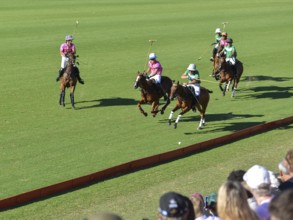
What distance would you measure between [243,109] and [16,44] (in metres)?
16.2

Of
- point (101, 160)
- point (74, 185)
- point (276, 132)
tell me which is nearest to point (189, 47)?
point (276, 132)

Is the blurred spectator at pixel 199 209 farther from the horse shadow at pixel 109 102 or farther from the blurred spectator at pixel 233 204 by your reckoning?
the horse shadow at pixel 109 102

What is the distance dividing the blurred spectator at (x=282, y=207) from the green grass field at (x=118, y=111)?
6192mm

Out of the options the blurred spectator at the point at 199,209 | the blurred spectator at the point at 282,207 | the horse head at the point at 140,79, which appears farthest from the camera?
the horse head at the point at 140,79

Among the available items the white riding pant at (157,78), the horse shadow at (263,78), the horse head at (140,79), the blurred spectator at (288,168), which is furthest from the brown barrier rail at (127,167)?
the horse shadow at (263,78)

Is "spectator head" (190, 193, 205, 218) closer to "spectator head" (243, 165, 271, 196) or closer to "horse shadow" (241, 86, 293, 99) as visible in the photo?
"spectator head" (243, 165, 271, 196)

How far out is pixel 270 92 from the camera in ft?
80.5

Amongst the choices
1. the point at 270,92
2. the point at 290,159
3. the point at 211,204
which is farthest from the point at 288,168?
the point at 270,92

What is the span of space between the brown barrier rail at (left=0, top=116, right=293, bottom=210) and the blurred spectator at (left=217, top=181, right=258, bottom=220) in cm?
692

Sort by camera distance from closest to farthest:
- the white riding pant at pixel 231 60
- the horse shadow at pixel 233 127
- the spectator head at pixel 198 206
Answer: the spectator head at pixel 198 206 → the horse shadow at pixel 233 127 → the white riding pant at pixel 231 60

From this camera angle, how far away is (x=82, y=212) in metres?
11.8

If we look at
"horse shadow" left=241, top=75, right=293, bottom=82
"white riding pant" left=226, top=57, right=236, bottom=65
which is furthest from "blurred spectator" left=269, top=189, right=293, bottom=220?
"horse shadow" left=241, top=75, right=293, bottom=82

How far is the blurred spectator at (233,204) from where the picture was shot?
6.09 m

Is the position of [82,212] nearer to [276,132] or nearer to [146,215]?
[146,215]
